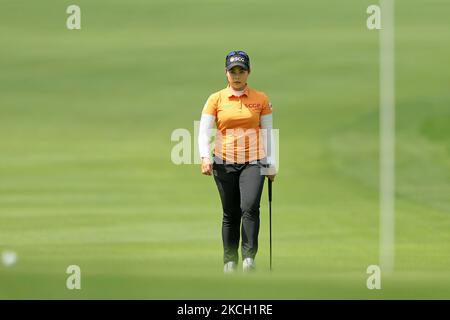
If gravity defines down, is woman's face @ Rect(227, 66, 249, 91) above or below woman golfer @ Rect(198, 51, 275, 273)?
above

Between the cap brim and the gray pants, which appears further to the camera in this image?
the gray pants

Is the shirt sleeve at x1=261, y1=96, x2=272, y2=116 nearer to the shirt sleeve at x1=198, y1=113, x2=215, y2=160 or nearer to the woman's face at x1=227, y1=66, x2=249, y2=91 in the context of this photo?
the woman's face at x1=227, y1=66, x2=249, y2=91

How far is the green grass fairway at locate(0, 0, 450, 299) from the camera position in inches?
330

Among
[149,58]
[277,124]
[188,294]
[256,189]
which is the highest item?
[149,58]

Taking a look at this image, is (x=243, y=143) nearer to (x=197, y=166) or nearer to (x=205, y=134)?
(x=205, y=134)

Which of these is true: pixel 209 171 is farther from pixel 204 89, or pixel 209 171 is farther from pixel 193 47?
pixel 193 47

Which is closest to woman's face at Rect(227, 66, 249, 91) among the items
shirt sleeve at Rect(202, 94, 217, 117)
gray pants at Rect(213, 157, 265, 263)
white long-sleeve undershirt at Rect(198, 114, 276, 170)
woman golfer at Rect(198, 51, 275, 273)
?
woman golfer at Rect(198, 51, 275, 273)

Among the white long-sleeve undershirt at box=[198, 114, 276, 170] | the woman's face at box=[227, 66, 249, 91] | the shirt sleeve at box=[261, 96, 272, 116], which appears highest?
the woman's face at box=[227, 66, 249, 91]

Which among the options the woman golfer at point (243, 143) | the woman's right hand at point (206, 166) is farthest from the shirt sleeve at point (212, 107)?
the woman's right hand at point (206, 166)

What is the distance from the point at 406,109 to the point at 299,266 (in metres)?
9.71

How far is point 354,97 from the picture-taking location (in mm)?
18969

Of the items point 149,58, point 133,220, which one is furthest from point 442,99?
point 133,220

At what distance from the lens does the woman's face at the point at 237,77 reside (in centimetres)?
793

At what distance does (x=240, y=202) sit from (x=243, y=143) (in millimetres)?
450
